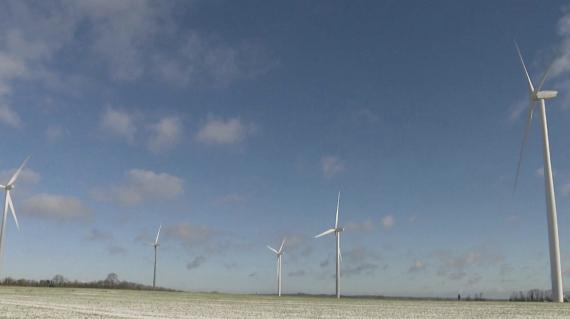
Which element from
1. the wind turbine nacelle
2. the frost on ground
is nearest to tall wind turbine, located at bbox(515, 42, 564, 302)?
the wind turbine nacelle

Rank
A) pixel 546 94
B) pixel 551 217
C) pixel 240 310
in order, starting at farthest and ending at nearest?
pixel 546 94, pixel 551 217, pixel 240 310

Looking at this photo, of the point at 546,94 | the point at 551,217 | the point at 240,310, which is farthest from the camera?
the point at 546,94

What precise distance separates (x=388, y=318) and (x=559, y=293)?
40334 millimetres

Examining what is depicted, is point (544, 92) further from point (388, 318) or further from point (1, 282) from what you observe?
point (1, 282)

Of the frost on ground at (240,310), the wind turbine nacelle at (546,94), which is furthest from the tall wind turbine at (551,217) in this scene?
the frost on ground at (240,310)

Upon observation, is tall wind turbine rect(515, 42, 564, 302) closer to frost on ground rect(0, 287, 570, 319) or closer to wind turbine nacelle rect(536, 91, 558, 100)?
wind turbine nacelle rect(536, 91, 558, 100)

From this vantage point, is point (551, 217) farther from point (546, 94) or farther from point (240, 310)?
point (240, 310)

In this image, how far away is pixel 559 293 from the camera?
61.2 meters

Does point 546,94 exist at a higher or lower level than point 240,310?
higher

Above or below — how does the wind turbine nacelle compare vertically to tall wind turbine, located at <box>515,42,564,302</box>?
above

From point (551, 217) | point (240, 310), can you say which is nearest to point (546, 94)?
point (551, 217)

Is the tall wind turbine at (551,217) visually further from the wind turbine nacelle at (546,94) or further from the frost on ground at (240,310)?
the frost on ground at (240,310)

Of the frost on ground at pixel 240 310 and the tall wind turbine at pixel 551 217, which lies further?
the tall wind turbine at pixel 551 217

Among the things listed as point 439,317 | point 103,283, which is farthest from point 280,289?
point 439,317
